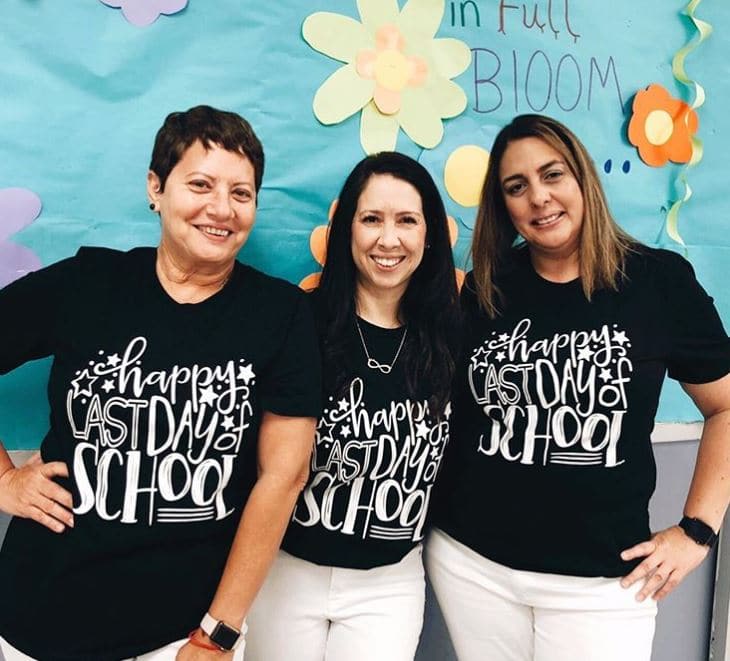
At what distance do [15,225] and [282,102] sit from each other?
52cm

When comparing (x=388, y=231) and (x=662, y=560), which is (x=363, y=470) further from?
(x=662, y=560)

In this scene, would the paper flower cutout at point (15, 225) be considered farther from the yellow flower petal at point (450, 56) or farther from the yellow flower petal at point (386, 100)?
the yellow flower petal at point (450, 56)

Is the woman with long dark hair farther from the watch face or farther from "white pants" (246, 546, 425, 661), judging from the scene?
the watch face

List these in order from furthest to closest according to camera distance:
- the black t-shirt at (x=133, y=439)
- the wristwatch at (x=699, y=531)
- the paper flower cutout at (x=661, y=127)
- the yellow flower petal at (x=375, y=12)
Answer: the paper flower cutout at (x=661, y=127)
the yellow flower petal at (x=375, y=12)
the wristwatch at (x=699, y=531)
the black t-shirt at (x=133, y=439)

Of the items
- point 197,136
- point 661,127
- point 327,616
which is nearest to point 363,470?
point 327,616

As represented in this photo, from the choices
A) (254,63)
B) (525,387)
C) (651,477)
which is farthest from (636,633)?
(254,63)

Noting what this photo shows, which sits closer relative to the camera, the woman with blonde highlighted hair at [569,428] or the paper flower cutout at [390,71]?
the woman with blonde highlighted hair at [569,428]

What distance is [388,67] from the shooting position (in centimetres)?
126

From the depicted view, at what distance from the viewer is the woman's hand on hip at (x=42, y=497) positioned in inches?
34.7

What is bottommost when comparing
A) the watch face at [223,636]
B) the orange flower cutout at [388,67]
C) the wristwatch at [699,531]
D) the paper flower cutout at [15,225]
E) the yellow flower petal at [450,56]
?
the watch face at [223,636]

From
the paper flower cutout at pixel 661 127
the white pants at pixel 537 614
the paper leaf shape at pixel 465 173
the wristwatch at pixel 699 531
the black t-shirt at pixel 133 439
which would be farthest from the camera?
the paper flower cutout at pixel 661 127

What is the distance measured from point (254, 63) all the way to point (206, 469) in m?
0.75

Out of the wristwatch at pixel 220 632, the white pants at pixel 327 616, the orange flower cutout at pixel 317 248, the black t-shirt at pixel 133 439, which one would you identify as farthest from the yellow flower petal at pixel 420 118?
the wristwatch at pixel 220 632

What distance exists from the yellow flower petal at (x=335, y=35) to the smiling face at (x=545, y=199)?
37 cm
